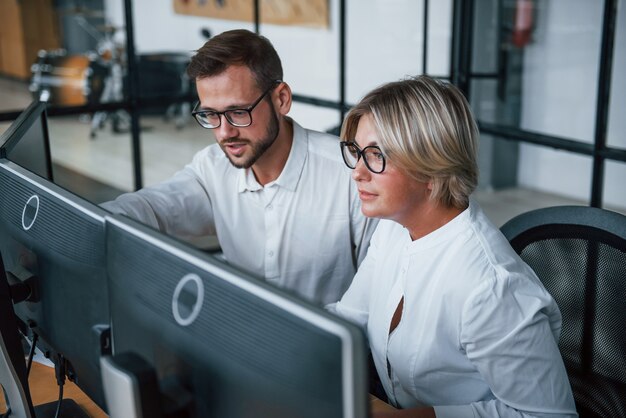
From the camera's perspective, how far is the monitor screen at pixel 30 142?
143 centimetres

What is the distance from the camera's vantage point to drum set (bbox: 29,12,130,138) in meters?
4.35

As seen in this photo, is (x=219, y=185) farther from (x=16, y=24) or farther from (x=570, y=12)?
(x=16, y=24)

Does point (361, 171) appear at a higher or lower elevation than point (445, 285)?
higher

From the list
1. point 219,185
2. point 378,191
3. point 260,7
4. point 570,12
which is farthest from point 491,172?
point 378,191

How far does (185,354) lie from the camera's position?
901 millimetres

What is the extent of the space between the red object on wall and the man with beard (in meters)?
2.26

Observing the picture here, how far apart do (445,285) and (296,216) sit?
0.67 metres

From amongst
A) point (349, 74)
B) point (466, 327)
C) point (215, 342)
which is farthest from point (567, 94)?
point (215, 342)

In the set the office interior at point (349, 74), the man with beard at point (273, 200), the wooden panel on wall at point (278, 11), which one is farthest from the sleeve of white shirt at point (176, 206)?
the wooden panel on wall at point (278, 11)

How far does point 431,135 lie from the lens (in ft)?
4.35

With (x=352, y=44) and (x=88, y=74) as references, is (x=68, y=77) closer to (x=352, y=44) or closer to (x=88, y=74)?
(x=88, y=74)

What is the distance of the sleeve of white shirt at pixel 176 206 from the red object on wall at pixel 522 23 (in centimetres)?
243

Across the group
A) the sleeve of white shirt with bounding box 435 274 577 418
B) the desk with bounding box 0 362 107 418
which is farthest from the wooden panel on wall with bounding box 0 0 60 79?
the sleeve of white shirt with bounding box 435 274 577 418

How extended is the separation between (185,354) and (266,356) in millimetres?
136
